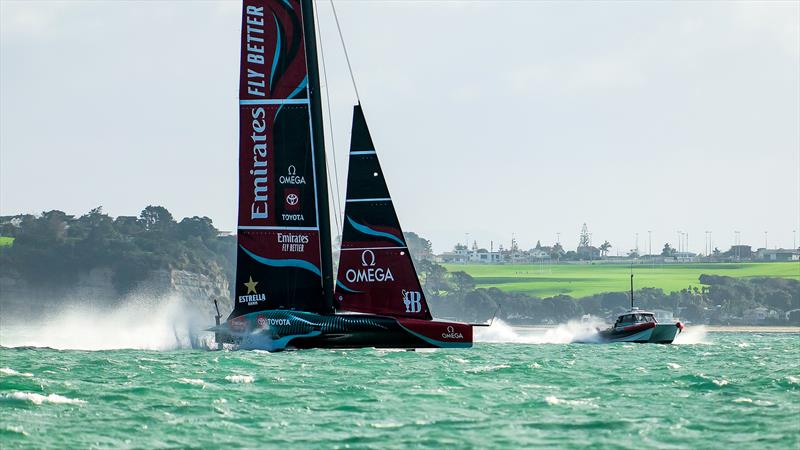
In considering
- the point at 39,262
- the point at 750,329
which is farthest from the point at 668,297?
the point at 39,262

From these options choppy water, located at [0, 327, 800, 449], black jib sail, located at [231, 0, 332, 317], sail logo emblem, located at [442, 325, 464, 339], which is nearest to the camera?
choppy water, located at [0, 327, 800, 449]

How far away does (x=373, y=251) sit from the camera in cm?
4544

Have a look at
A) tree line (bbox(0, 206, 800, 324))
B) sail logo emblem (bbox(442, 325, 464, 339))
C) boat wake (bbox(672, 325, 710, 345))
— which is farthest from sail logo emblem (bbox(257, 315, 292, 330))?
tree line (bbox(0, 206, 800, 324))

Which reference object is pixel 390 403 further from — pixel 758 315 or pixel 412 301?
pixel 758 315

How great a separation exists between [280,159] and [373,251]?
4.50 meters

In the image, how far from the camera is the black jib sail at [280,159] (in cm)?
4597

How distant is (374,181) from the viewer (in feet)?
150

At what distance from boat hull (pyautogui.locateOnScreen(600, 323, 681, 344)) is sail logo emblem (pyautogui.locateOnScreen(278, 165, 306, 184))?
91.2ft

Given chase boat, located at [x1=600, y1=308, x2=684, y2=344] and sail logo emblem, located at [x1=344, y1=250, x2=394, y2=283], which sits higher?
sail logo emblem, located at [x1=344, y1=250, x2=394, y2=283]

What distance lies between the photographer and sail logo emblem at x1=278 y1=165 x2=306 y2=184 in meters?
46.0

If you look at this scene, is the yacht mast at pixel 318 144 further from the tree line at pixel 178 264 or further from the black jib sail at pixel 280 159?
the tree line at pixel 178 264

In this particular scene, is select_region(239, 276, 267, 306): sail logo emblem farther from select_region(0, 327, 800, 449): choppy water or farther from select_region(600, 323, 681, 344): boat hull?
select_region(600, 323, 681, 344): boat hull

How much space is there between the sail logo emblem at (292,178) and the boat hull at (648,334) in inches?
1095

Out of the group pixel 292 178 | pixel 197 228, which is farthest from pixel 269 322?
A: pixel 197 228
